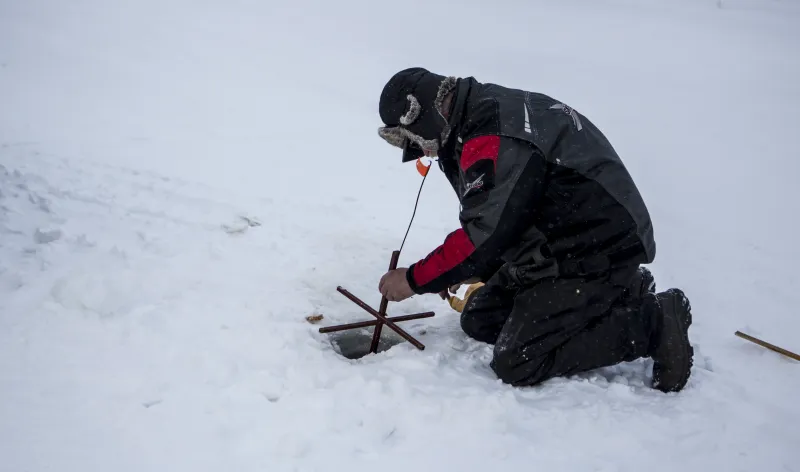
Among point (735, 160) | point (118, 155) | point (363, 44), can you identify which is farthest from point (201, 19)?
point (735, 160)

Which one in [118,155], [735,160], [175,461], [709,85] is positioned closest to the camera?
[175,461]

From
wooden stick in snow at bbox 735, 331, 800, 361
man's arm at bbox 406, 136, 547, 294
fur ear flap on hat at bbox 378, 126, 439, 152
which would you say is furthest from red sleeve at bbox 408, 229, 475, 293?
wooden stick in snow at bbox 735, 331, 800, 361

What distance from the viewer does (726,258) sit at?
14.8ft

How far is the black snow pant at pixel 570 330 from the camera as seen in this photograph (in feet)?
8.60

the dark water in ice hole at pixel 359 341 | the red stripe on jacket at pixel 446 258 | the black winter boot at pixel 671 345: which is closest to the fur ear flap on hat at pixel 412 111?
the red stripe on jacket at pixel 446 258

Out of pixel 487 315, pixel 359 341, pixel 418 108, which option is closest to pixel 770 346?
pixel 487 315

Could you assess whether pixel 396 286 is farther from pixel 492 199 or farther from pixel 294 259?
pixel 294 259

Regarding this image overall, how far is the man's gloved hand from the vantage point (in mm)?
2701

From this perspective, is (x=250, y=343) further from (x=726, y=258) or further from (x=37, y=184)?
(x=726, y=258)

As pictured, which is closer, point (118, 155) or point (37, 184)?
point (37, 184)

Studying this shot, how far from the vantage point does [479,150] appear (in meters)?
2.39

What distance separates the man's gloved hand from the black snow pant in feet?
1.71

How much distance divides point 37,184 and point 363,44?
679 centimetres

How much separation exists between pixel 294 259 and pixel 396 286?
3.83ft
